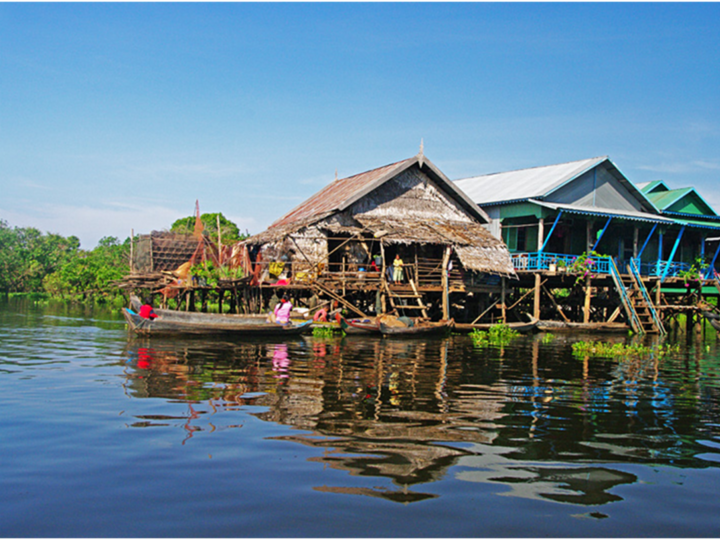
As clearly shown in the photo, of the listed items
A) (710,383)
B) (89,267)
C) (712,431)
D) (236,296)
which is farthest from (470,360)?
(89,267)

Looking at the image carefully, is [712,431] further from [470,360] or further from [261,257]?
[261,257]

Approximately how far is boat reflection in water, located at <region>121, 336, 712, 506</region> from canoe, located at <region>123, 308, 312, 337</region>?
2127 mm

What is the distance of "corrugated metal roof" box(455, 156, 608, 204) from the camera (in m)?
23.7

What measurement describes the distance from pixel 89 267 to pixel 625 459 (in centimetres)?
4329

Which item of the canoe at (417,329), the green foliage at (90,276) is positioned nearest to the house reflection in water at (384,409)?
the canoe at (417,329)

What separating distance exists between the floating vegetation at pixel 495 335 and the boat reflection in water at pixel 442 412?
12.0 feet

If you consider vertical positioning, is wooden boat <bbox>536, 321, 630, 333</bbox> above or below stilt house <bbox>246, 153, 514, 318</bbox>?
below

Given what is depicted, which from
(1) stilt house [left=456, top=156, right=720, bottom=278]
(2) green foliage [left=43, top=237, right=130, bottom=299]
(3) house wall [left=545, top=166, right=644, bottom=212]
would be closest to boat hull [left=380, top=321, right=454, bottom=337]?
(1) stilt house [left=456, top=156, right=720, bottom=278]

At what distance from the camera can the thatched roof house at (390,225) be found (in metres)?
19.7

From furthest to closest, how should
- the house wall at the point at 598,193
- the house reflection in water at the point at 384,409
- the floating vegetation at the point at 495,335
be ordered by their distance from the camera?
the house wall at the point at 598,193, the floating vegetation at the point at 495,335, the house reflection in water at the point at 384,409

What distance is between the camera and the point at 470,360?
1305cm

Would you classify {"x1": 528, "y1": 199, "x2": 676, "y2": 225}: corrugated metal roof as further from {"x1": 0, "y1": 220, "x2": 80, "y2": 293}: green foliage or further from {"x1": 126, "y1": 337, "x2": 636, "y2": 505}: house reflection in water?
{"x1": 0, "y1": 220, "x2": 80, "y2": 293}: green foliage

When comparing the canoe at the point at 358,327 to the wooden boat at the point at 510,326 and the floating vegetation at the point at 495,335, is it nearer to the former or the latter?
the floating vegetation at the point at 495,335

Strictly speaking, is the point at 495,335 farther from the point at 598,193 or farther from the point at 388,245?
the point at 598,193
